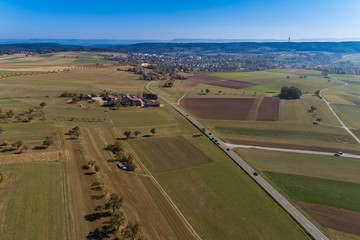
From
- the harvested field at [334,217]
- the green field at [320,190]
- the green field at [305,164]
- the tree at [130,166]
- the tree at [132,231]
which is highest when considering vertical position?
the tree at [130,166]

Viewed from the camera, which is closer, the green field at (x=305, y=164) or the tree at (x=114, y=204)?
the tree at (x=114, y=204)

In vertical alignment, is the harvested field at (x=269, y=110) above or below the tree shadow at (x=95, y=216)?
above

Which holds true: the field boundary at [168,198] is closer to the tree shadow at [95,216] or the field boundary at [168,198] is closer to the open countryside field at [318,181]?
the tree shadow at [95,216]

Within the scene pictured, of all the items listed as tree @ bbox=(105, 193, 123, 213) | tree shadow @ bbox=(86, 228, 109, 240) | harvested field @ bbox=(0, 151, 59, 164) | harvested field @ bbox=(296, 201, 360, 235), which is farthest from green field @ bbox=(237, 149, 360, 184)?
harvested field @ bbox=(0, 151, 59, 164)

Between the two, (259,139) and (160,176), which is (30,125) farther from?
(259,139)

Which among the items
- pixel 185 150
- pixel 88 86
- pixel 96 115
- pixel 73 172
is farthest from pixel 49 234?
pixel 88 86

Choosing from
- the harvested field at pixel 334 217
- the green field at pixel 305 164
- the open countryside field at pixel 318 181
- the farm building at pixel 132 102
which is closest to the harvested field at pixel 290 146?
the green field at pixel 305 164
